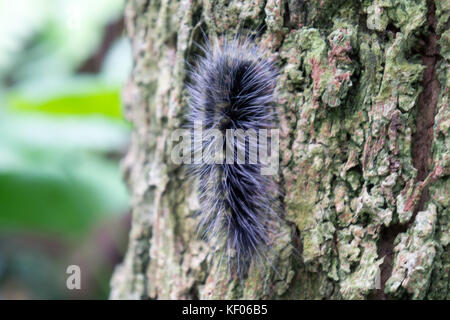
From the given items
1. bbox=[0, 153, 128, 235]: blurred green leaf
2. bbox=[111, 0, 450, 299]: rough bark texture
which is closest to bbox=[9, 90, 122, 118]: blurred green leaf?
bbox=[0, 153, 128, 235]: blurred green leaf

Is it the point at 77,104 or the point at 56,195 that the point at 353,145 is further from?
the point at 77,104

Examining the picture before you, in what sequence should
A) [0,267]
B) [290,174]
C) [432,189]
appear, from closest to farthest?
[432,189] → [290,174] → [0,267]

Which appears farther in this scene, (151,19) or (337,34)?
(151,19)

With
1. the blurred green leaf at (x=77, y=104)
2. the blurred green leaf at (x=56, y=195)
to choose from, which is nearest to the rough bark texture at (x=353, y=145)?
the blurred green leaf at (x=56, y=195)

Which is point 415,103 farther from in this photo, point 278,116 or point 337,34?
point 278,116

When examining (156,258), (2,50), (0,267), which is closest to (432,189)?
(156,258)

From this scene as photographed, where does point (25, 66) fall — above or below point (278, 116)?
above

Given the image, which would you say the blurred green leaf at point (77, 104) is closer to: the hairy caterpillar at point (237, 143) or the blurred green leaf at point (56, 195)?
the blurred green leaf at point (56, 195)

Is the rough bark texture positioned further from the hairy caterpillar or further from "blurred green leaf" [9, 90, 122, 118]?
"blurred green leaf" [9, 90, 122, 118]
